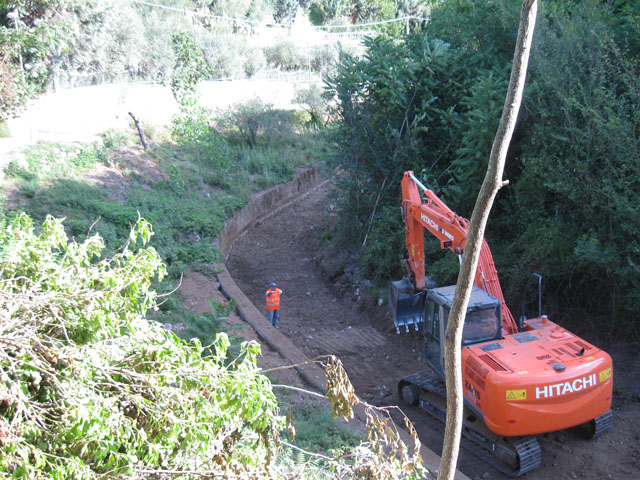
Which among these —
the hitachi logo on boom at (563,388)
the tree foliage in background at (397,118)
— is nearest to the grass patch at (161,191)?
the hitachi logo on boom at (563,388)

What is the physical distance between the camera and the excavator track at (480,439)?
6.99 m

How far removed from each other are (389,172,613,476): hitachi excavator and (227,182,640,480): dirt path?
358 mm

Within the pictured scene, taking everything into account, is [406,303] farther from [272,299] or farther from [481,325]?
[272,299]

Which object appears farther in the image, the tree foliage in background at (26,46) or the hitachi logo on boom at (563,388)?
the tree foliage in background at (26,46)

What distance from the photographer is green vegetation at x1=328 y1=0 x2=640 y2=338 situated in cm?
925

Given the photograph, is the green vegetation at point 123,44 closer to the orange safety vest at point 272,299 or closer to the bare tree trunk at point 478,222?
the orange safety vest at point 272,299

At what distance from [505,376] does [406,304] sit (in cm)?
261

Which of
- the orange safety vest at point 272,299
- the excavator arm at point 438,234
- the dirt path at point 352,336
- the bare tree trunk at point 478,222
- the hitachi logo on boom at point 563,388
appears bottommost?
the dirt path at point 352,336

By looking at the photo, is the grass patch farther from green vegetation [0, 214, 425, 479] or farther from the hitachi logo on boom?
green vegetation [0, 214, 425, 479]

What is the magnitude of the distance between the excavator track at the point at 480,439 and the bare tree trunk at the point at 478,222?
4849 mm

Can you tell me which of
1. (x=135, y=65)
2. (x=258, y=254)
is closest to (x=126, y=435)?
(x=258, y=254)

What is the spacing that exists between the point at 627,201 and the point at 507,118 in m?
7.50

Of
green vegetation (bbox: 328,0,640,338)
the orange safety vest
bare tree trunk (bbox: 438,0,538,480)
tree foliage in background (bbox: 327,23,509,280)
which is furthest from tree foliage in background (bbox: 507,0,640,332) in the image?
bare tree trunk (bbox: 438,0,538,480)

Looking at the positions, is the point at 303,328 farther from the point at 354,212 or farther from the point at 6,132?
the point at 6,132
